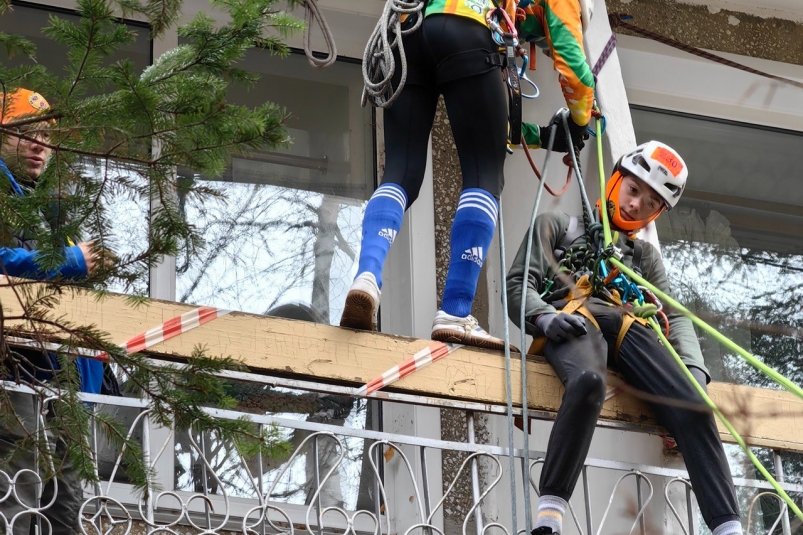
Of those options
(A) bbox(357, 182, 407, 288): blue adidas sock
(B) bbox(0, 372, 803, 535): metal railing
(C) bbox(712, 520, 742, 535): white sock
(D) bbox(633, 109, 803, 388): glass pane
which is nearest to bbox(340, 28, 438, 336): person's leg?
(A) bbox(357, 182, 407, 288): blue adidas sock

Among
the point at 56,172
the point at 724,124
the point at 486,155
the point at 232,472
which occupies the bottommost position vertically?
the point at 232,472

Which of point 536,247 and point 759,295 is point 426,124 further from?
point 759,295

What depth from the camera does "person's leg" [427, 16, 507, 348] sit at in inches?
252

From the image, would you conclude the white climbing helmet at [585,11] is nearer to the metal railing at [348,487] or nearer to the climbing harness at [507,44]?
the climbing harness at [507,44]

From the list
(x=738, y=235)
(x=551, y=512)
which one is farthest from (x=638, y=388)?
(x=738, y=235)

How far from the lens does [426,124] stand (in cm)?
650

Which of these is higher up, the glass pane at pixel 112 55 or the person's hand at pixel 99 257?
the glass pane at pixel 112 55

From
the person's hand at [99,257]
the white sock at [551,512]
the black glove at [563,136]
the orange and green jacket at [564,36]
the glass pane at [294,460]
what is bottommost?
the white sock at [551,512]

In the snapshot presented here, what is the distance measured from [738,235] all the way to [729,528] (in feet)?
9.31

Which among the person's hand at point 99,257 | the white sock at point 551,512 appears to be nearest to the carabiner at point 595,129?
the white sock at point 551,512

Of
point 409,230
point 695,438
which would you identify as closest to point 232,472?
point 409,230

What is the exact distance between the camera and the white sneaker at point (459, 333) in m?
6.38

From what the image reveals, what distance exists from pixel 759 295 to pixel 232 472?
2856 mm

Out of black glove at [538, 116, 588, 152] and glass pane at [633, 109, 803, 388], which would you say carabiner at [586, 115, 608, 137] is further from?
glass pane at [633, 109, 803, 388]
